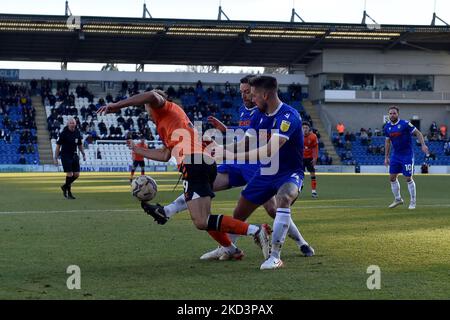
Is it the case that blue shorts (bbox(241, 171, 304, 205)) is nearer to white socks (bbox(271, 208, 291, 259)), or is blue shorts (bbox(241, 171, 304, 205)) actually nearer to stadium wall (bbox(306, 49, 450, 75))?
white socks (bbox(271, 208, 291, 259))

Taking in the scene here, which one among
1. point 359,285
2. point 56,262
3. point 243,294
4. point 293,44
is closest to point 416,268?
point 359,285

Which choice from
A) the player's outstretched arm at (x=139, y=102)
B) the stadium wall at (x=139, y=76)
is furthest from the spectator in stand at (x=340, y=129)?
the player's outstretched arm at (x=139, y=102)

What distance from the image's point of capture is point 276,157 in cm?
944

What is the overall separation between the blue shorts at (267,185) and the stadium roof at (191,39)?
49.1 metres

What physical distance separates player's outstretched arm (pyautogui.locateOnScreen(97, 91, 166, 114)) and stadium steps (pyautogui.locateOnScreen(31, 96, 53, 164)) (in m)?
46.2

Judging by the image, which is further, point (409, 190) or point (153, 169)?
point (153, 169)

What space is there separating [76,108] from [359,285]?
53951 millimetres

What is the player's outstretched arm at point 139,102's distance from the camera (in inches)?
334

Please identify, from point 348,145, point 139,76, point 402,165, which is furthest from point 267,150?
point 139,76

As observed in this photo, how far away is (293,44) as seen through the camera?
64.6 m

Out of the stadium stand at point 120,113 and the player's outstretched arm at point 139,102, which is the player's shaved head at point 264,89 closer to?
the player's outstretched arm at point 139,102

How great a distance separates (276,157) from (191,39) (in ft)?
176

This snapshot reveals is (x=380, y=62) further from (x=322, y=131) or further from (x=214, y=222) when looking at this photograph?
(x=214, y=222)

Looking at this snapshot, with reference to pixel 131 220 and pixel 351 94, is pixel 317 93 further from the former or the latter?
pixel 131 220
